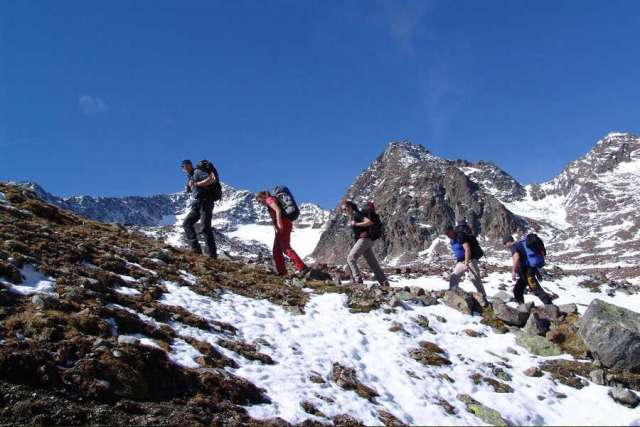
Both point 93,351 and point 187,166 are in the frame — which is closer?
point 93,351

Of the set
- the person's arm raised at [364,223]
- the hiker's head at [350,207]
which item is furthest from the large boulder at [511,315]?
the hiker's head at [350,207]

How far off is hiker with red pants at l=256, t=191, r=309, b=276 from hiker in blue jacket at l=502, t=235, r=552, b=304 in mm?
7565

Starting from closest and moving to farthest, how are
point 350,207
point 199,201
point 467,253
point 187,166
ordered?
point 467,253 → point 199,201 → point 350,207 → point 187,166

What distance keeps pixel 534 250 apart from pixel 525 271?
0.81 metres

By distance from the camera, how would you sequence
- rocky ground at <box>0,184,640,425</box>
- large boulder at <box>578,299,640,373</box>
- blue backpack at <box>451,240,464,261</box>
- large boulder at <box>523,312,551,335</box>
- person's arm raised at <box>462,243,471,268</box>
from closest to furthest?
rocky ground at <box>0,184,640,425</box> → large boulder at <box>578,299,640,373</box> → large boulder at <box>523,312,551,335</box> → person's arm raised at <box>462,243,471,268</box> → blue backpack at <box>451,240,464,261</box>

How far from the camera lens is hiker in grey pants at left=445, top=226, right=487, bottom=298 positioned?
1683cm

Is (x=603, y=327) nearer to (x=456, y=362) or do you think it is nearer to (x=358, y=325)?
(x=456, y=362)

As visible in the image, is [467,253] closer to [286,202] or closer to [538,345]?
[538,345]

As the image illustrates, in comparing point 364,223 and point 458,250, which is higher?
point 364,223

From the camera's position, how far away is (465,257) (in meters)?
16.9

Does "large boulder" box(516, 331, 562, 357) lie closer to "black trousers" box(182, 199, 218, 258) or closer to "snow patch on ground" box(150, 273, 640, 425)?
"snow patch on ground" box(150, 273, 640, 425)

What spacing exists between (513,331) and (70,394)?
40.1 feet

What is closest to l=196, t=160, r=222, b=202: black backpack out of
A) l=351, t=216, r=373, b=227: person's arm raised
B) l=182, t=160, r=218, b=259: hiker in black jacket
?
l=182, t=160, r=218, b=259: hiker in black jacket

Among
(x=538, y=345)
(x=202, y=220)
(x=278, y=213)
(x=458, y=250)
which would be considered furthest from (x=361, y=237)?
(x=538, y=345)
